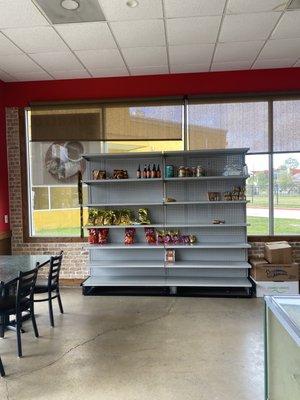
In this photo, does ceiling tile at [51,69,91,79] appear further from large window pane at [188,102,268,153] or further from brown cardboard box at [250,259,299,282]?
brown cardboard box at [250,259,299,282]

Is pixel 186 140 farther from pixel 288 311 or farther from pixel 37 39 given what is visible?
pixel 288 311

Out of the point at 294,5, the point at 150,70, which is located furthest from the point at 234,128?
the point at 294,5

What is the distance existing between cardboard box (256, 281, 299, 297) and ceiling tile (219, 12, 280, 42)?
3407 millimetres

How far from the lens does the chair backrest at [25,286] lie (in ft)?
10.7

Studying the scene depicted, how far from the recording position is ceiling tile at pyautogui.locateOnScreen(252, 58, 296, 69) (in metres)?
5.07

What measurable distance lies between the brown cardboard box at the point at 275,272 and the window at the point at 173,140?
75 cm

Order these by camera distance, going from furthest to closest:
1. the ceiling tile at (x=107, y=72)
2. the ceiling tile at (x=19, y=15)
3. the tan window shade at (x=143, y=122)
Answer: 1. the tan window shade at (x=143, y=122)
2. the ceiling tile at (x=107, y=72)
3. the ceiling tile at (x=19, y=15)

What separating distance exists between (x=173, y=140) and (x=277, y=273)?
263 centimetres

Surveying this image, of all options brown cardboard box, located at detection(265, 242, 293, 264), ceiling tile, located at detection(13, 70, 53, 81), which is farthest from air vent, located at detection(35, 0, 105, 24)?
brown cardboard box, located at detection(265, 242, 293, 264)

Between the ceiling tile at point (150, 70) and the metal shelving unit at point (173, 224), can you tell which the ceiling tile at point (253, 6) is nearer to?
the ceiling tile at point (150, 70)

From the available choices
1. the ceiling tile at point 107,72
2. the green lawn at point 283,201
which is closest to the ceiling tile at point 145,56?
the ceiling tile at point 107,72

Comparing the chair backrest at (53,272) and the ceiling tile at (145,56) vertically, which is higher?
the ceiling tile at (145,56)

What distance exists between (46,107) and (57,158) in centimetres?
88

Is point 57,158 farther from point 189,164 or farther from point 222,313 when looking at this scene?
point 222,313
